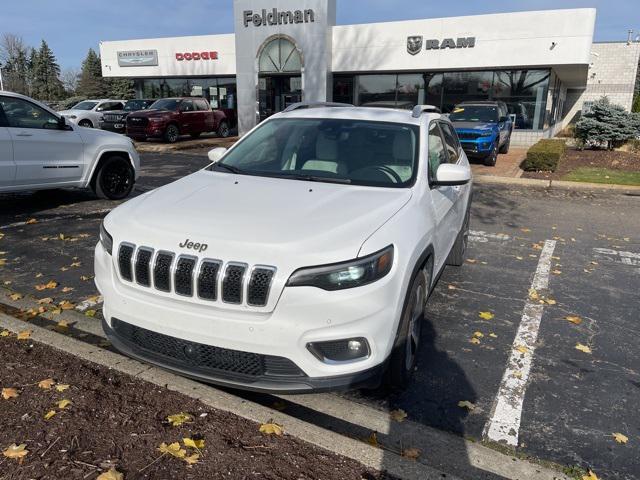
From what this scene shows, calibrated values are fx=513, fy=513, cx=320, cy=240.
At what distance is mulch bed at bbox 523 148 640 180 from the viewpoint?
45.4ft

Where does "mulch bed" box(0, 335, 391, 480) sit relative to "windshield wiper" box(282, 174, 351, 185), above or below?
below

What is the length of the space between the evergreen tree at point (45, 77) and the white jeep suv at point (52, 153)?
240ft

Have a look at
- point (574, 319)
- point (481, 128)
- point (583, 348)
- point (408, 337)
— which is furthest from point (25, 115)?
point (481, 128)

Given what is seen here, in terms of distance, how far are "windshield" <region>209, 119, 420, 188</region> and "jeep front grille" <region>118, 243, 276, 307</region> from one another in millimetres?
1384

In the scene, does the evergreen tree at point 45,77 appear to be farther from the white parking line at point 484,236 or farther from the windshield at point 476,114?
the white parking line at point 484,236

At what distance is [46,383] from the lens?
3164mm

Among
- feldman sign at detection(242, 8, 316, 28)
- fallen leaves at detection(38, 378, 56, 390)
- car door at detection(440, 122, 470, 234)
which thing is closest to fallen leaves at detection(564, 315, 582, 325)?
car door at detection(440, 122, 470, 234)

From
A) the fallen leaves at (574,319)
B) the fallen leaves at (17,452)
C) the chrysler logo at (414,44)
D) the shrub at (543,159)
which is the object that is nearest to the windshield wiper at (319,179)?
the fallen leaves at (17,452)

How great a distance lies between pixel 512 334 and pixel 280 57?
21.9 meters

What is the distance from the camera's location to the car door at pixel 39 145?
289 inches

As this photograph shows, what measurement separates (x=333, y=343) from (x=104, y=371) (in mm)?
1651

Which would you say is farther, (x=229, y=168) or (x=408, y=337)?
(x=229, y=168)

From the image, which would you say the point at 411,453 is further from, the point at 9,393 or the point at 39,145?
the point at 39,145

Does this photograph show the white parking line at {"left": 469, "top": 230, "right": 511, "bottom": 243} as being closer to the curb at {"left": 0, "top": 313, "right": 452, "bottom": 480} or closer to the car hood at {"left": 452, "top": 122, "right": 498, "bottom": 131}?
the curb at {"left": 0, "top": 313, "right": 452, "bottom": 480}
